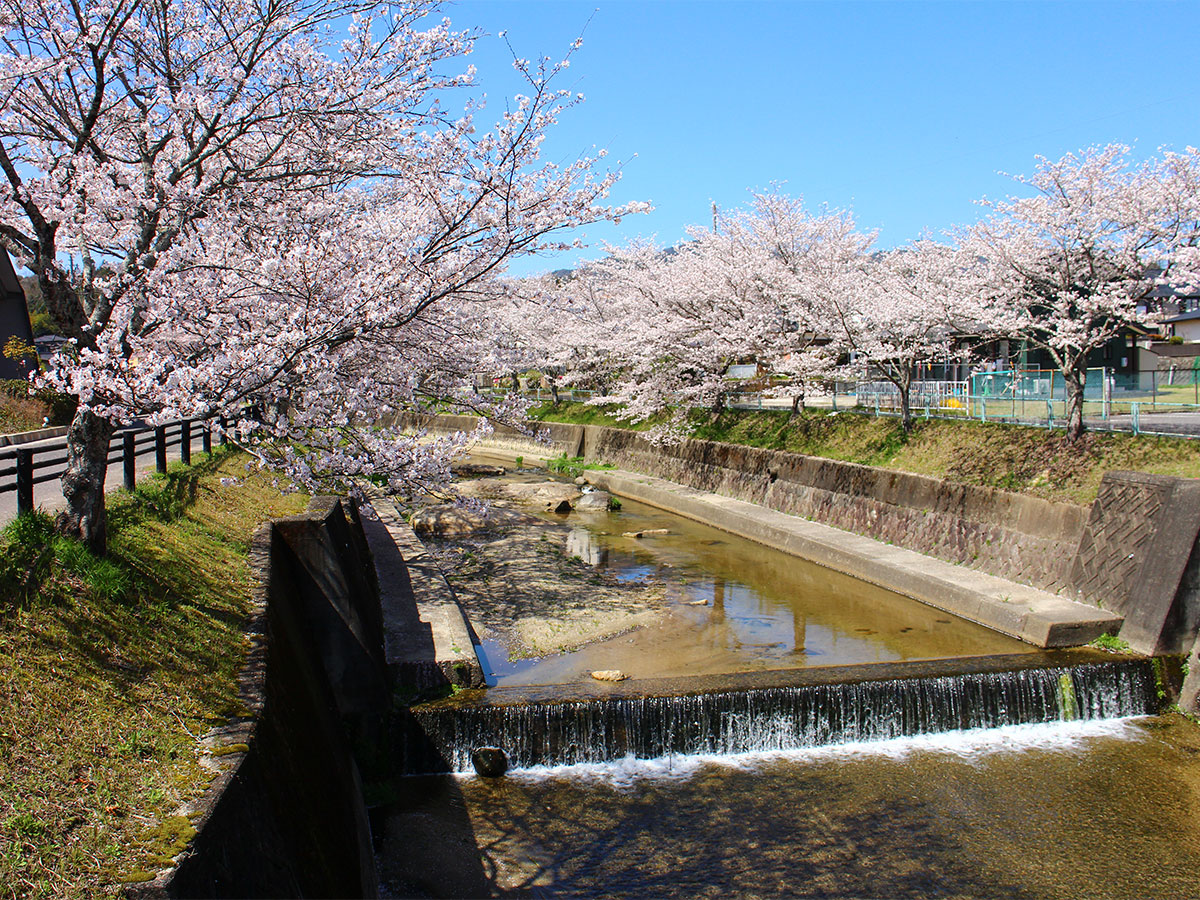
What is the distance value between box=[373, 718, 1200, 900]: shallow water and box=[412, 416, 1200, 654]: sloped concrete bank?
2.06 meters

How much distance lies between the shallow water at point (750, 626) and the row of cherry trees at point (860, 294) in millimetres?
4727

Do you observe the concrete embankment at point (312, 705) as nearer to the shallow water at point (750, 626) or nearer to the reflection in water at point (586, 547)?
the shallow water at point (750, 626)

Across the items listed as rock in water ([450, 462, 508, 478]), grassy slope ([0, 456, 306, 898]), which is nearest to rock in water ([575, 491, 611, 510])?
rock in water ([450, 462, 508, 478])

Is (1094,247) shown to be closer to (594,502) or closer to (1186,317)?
(594,502)

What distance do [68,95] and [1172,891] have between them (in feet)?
40.0

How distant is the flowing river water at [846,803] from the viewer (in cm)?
658

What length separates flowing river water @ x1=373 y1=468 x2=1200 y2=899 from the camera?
658 centimetres

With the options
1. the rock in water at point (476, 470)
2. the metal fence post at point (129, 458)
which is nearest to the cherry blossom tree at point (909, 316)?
the rock in water at point (476, 470)

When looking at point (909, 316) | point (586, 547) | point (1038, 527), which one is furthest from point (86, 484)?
point (909, 316)

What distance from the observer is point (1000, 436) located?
15648 millimetres

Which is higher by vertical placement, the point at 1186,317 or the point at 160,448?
the point at 1186,317

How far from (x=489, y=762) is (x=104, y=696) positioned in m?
4.35

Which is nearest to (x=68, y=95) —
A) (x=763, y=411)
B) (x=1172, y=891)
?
(x=1172, y=891)

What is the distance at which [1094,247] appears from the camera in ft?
46.1
